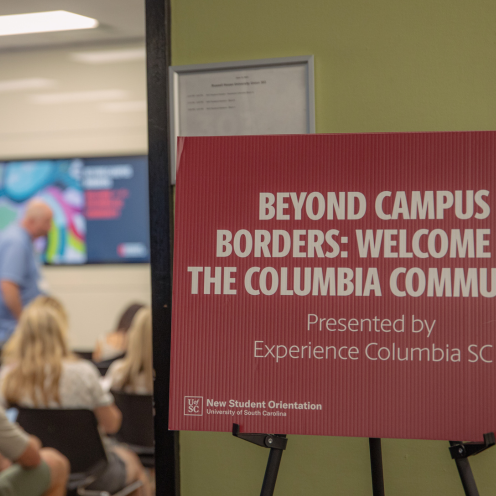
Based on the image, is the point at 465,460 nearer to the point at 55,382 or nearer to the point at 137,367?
the point at 137,367

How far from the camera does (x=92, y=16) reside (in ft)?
11.8

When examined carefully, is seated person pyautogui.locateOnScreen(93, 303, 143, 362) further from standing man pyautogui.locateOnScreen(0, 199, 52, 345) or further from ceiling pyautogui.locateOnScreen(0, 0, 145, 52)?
ceiling pyautogui.locateOnScreen(0, 0, 145, 52)

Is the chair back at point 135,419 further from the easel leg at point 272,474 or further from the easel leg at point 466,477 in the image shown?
the easel leg at point 466,477

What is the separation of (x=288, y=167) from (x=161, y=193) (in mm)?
458

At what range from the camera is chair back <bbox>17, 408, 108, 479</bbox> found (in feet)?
6.98

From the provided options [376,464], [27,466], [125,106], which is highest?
[125,106]

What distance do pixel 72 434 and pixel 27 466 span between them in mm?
202

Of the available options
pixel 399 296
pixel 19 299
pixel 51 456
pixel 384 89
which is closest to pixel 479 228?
pixel 399 296

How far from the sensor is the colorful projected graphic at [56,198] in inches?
171

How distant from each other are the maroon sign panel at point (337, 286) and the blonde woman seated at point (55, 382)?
160 cm

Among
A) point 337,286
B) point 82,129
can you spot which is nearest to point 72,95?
point 82,129

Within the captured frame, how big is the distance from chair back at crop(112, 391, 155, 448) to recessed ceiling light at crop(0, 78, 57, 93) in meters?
2.98

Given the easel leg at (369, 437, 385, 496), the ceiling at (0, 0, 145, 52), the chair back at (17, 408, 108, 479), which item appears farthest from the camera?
the ceiling at (0, 0, 145, 52)

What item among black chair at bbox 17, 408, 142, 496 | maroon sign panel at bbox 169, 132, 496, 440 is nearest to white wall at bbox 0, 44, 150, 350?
black chair at bbox 17, 408, 142, 496
